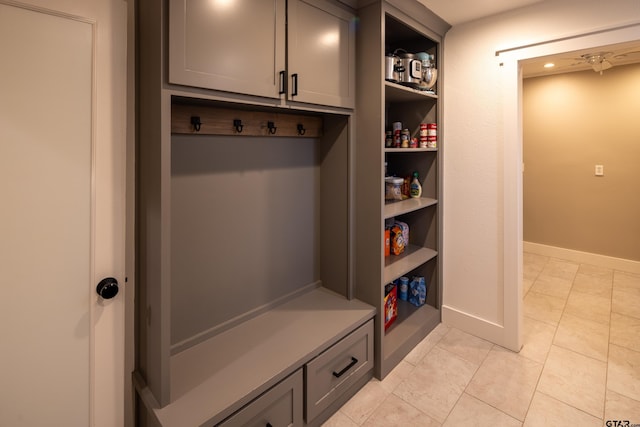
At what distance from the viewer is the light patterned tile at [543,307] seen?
108 inches

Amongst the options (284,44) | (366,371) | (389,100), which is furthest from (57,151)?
(389,100)

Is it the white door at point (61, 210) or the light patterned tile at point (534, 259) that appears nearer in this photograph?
the white door at point (61, 210)

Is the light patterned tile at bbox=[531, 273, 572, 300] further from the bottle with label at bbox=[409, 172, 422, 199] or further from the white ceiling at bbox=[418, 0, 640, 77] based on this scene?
the white ceiling at bbox=[418, 0, 640, 77]

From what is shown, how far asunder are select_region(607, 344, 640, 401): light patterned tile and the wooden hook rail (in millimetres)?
2326

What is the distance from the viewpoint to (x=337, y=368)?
1.73 meters

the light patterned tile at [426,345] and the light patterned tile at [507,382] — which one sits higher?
the light patterned tile at [426,345]

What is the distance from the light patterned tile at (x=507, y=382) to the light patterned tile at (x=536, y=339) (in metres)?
0.09

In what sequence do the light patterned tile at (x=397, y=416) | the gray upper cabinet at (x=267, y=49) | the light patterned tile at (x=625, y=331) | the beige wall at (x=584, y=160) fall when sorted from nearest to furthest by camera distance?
the gray upper cabinet at (x=267, y=49) → the light patterned tile at (x=397, y=416) → the light patterned tile at (x=625, y=331) → the beige wall at (x=584, y=160)

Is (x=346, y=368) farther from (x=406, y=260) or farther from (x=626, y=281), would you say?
(x=626, y=281)

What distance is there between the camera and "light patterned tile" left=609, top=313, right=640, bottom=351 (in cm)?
237

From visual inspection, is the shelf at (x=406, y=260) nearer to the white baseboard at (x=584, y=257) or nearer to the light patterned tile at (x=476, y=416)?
the light patterned tile at (x=476, y=416)

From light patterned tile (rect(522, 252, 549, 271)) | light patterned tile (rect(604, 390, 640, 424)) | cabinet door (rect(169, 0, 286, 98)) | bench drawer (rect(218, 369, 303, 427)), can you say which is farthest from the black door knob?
light patterned tile (rect(522, 252, 549, 271))

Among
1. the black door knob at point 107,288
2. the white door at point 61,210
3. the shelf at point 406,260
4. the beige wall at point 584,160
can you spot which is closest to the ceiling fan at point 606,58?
the beige wall at point 584,160

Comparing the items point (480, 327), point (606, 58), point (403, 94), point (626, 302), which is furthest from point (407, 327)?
point (606, 58)
